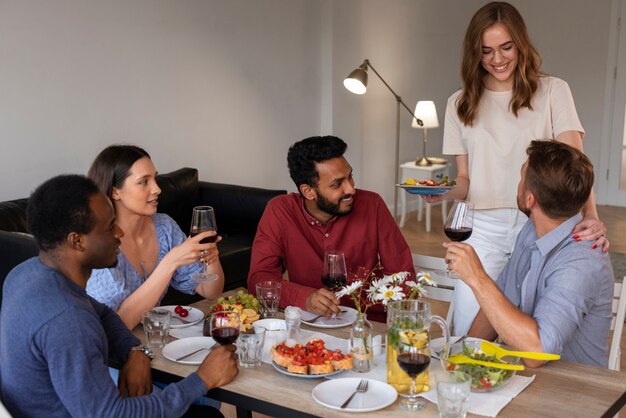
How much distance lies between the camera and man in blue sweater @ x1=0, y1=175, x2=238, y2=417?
5.33 feet

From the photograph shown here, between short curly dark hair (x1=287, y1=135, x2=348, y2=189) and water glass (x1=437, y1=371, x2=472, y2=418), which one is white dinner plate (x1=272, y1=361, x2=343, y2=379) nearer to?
water glass (x1=437, y1=371, x2=472, y2=418)

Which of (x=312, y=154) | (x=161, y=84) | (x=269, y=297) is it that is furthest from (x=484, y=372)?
(x=161, y=84)

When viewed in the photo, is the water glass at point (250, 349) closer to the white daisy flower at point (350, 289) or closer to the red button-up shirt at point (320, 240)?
the white daisy flower at point (350, 289)

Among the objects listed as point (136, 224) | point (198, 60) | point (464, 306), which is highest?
point (198, 60)

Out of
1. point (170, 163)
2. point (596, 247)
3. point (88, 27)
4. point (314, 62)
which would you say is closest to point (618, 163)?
point (314, 62)

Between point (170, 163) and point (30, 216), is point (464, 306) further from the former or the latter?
point (170, 163)

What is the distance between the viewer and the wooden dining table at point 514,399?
1708 millimetres

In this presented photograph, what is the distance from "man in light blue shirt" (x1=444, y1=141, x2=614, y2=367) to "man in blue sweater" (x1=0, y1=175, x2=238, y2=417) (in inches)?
28.2

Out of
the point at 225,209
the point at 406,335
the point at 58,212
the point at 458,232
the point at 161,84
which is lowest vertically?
the point at 225,209

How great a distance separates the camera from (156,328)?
2.12 metres

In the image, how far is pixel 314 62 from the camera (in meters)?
6.50

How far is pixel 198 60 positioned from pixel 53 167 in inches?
54.4

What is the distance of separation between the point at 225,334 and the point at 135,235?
0.84 meters

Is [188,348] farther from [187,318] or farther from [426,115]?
[426,115]
